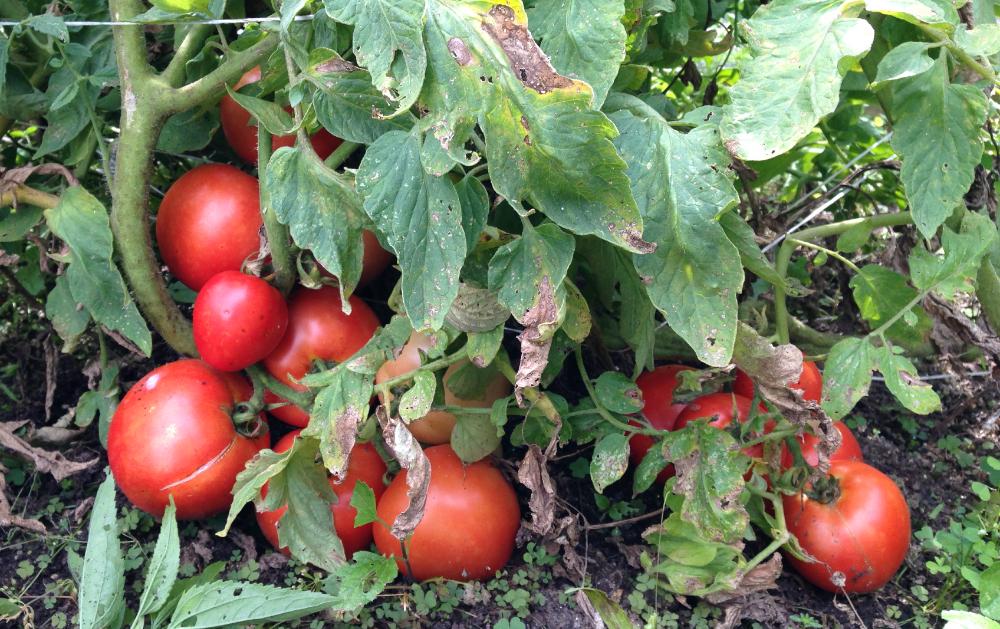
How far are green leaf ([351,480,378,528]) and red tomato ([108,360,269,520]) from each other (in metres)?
0.24

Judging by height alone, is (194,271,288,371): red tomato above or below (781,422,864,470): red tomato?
above

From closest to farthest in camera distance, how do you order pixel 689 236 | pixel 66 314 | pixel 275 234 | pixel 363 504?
1. pixel 689 236
2. pixel 363 504
3. pixel 275 234
4. pixel 66 314

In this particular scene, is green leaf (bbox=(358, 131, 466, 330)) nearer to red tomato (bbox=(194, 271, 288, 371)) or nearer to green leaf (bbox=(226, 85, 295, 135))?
green leaf (bbox=(226, 85, 295, 135))

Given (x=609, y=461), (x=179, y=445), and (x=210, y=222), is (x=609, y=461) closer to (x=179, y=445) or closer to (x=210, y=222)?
(x=179, y=445)

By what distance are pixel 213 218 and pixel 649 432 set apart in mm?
755

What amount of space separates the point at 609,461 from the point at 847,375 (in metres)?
0.35

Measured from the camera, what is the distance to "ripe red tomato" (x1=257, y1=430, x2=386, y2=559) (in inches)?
52.2

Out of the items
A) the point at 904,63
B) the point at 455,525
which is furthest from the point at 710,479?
the point at 904,63

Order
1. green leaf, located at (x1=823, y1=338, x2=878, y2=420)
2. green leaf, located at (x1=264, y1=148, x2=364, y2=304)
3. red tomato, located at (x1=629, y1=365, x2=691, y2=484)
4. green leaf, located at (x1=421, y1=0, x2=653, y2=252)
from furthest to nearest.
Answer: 1. red tomato, located at (x1=629, y1=365, x2=691, y2=484)
2. green leaf, located at (x1=823, y1=338, x2=878, y2=420)
3. green leaf, located at (x1=264, y1=148, x2=364, y2=304)
4. green leaf, located at (x1=421, y1=0, x2=653, y2=252)

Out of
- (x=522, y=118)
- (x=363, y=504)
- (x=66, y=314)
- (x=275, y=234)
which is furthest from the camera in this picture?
(x=66, y=314)

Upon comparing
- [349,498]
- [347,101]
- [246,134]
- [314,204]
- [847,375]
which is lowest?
[349,498]

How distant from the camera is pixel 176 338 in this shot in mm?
1460

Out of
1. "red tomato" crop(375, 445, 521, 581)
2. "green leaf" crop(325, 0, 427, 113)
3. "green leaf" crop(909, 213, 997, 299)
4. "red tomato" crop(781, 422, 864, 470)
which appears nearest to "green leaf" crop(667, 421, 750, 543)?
"red tomato" crop(781, 422, 864, 470)

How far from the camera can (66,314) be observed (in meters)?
1.42
